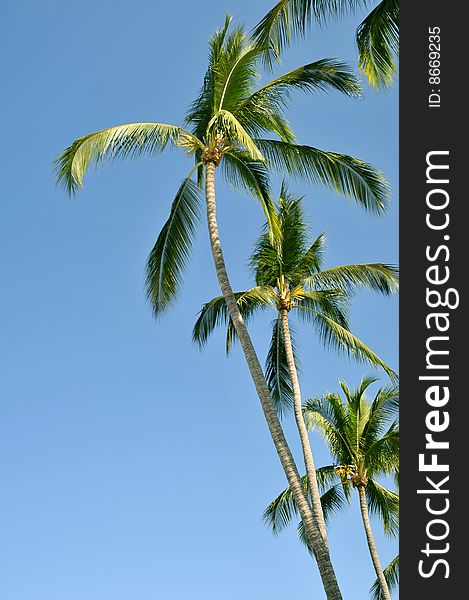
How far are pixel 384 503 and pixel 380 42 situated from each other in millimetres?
12484

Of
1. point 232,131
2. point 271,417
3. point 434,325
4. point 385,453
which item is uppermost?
point 232,131

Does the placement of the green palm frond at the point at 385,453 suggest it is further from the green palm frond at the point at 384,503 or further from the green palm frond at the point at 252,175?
the green palm frond at the point at 252,175

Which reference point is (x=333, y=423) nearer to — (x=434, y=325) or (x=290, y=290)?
(x=290, y=290)

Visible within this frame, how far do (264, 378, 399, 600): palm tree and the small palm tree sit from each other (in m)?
3.07

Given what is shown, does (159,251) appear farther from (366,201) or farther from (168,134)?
(366,201)

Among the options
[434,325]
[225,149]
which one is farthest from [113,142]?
[434,325]

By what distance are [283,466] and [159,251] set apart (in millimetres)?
4656

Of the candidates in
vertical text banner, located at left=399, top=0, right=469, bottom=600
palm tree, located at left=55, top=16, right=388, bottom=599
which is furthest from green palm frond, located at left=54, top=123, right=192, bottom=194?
vertical text banner, located at left=399, top=0, right=469, bottom=600

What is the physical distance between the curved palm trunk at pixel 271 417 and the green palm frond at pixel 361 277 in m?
4.47

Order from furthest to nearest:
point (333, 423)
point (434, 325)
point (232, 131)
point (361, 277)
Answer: point (333, 423), point (361, 277), point (232, 131), point (434, 325)

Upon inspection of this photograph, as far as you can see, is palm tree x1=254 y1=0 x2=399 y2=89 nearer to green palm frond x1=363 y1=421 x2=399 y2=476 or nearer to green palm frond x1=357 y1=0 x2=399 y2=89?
green palm frond x1=357 y1=0 x2=399 y2=89

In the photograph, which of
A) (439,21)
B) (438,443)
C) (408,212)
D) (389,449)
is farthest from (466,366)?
(389,449)

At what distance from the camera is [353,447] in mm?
19875

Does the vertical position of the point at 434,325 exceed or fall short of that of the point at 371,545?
it falls short
